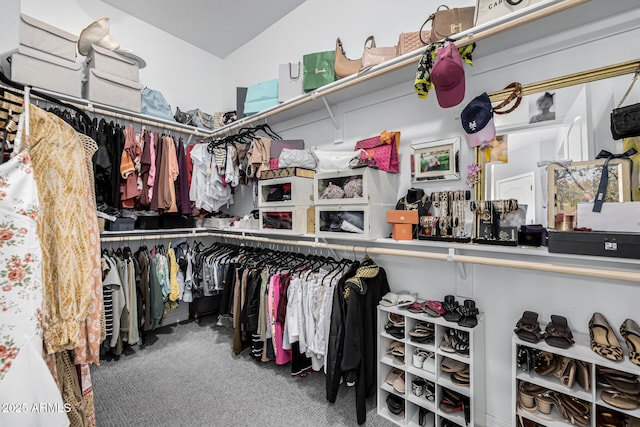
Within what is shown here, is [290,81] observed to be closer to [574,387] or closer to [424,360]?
[424,360]

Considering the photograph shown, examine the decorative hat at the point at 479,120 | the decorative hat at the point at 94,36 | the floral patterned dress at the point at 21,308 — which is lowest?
the floral patterned dress at the point at 21,308

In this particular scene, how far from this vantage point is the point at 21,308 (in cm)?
83

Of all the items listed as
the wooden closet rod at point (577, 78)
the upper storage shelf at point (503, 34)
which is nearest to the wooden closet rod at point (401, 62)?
the upper storage shelf at point (503, 34)

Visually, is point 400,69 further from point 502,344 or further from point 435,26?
point 502,344

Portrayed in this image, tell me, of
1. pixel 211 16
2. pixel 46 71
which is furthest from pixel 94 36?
pixel 211 16

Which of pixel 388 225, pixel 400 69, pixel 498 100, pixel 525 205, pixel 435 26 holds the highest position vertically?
pixel 435 26

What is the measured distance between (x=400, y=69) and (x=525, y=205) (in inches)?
42.8

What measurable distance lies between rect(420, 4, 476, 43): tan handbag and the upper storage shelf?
14 cm

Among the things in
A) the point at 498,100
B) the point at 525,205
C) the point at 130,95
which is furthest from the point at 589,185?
the point at 130,95

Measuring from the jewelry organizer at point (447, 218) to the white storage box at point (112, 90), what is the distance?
9.30 ft

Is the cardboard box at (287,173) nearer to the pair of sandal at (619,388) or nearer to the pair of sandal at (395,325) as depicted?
the pair of sandal at (395,325)

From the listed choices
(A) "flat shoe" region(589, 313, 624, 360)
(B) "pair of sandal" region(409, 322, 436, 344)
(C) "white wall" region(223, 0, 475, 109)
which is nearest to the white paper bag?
(C) "white wall" region(223, 0, 475, 109)

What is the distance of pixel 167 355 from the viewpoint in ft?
8.24

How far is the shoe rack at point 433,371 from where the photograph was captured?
1511 mm
